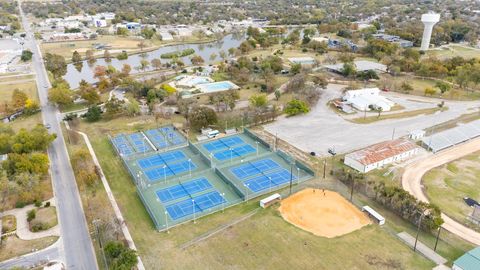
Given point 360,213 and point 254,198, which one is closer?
point 360,213

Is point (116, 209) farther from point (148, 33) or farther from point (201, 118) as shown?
point (148, 33)

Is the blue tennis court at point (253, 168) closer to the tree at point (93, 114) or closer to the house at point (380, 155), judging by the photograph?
the house at point (380, 155)

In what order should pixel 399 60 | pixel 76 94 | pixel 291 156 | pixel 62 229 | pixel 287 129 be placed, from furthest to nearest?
1. pixel 399 60
2. pixel 76 94
3. pixel 287 129
4. pixel 291 156
5. pixel 62 229

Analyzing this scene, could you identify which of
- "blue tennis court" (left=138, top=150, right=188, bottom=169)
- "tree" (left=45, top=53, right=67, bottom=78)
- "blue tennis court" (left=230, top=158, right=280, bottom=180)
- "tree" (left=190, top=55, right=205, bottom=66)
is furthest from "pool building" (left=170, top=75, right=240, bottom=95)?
→ "blue tennis court" (left=230, top=158, right=280, bottom=180)

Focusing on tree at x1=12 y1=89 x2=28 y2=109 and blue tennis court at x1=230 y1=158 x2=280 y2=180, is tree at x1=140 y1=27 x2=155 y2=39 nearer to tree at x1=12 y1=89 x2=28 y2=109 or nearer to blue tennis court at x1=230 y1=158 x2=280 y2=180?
tree at x1=12 y1=89 x2=28 y2=109

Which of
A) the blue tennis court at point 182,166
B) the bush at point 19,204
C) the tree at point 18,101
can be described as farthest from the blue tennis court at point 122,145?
the tree at point 18,101

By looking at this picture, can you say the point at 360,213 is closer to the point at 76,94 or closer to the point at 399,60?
the point at 76,94

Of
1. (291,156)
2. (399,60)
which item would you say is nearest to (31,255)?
(291,156)
